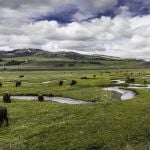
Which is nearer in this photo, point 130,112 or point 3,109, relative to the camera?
point 3,109

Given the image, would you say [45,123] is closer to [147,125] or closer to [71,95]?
[147,125]

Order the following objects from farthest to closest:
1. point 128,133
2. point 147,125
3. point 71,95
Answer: point 71,95
point 147,125
point 128,133

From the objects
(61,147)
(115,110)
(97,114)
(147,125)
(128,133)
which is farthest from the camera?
(115,110)

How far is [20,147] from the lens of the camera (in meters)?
27.5

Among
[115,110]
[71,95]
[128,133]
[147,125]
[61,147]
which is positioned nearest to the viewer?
[61,147]

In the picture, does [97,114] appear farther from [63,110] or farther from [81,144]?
→ [81,144]

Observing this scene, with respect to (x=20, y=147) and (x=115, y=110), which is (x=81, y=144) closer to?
(x=20, y=147)

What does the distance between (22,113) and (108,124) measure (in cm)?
1261

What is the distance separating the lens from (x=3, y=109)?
35656mm

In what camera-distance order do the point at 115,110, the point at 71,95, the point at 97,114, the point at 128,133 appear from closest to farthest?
the point at 128,133
the point at 97,114
the point at 115,110
the point at 71,95

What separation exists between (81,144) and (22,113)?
15503 mm

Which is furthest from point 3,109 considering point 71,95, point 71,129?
point 71,95

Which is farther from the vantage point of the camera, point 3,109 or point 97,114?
point 97,114

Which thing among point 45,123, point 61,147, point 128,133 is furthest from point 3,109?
point 128,133
